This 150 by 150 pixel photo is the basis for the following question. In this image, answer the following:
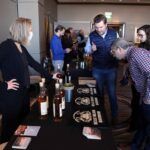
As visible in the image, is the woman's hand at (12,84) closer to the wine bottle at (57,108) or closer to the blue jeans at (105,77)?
the wine bottle at (57,108)

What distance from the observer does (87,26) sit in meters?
12.5

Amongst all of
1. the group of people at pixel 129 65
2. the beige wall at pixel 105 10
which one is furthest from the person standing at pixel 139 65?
the beige wall at pixel 105 10

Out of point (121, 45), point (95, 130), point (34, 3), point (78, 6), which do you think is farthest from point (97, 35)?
point (78, 6)

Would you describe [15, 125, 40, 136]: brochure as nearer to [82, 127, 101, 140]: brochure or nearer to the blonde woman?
[82, 127, 101, 140]: brochure

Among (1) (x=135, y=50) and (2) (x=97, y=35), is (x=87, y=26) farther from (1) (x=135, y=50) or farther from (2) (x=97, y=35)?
(1) (x=135, y=50)

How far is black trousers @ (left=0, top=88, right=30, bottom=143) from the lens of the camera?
199 centimetres

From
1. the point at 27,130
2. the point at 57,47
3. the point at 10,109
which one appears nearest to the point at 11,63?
the point at 10,109

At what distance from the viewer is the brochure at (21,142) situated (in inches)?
50.2

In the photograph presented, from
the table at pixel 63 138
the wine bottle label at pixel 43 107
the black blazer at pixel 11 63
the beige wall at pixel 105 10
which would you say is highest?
the beige wall at pixel 105 10

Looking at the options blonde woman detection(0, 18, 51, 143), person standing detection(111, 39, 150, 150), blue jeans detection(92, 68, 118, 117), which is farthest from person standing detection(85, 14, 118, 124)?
blonde woman detection(0, 18, 51, 143)

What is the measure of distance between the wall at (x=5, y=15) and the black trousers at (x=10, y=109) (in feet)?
8.21

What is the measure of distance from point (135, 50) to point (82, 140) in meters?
0.99

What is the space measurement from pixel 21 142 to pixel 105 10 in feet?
38.2

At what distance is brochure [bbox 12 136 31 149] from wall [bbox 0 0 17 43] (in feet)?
10.6
